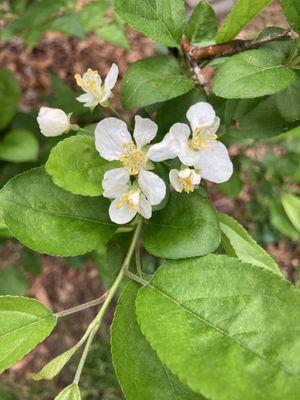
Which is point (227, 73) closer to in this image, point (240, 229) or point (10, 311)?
point (240, 229)

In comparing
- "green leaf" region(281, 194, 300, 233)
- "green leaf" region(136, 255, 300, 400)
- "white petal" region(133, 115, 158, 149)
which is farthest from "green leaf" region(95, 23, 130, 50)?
"green leaf" region(136, 255, 300, 400)

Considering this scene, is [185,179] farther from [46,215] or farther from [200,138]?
[46,215]

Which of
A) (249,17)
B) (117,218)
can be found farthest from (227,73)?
(117,218)

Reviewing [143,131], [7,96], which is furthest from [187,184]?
[7,96]

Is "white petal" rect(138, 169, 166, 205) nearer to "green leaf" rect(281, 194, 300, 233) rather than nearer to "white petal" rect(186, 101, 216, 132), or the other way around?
"white petal" rect(186, 101, 216, 132)

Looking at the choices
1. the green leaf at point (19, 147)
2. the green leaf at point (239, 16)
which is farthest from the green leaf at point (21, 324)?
the green leaf at point (19, 147)
